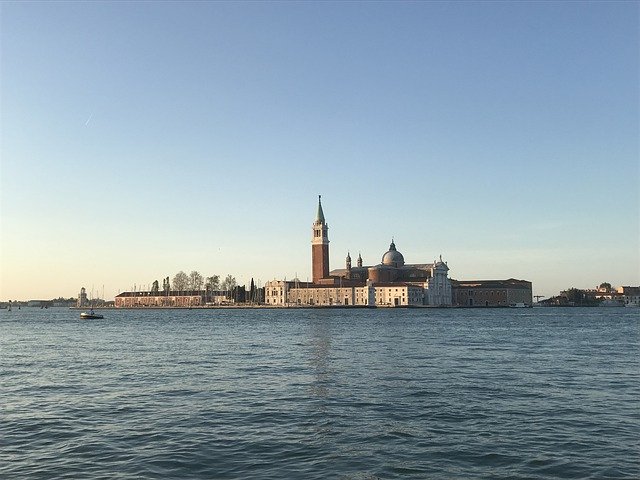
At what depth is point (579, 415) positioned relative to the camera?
17.3m

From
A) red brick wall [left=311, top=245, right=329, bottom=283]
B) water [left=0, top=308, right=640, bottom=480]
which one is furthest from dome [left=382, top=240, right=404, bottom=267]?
water [left=0, top=308, right=640, bottom=480]

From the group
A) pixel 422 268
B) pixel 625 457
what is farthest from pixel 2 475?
pixel 422 268

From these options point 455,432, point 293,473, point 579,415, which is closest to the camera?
point 293,473

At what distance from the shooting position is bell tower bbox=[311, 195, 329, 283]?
182m

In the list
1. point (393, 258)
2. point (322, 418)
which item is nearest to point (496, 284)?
point (393, 258)

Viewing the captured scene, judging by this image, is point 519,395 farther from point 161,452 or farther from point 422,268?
point 422,268

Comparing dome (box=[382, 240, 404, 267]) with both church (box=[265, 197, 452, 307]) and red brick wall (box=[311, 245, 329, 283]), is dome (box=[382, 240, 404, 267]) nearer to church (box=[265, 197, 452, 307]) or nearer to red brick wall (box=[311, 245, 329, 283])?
church (box=[265, 197, 452, 307])

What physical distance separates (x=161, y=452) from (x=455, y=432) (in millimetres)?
6416

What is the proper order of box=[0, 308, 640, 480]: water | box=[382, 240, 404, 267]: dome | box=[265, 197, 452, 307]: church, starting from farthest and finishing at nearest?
box=[382, 240, 404, 267]: dome → box=[265, 197, 452, 307]: church → box=[0, 308, 640, 480]: water

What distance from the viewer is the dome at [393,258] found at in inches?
7397

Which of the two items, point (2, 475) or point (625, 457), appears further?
point (625, 457)

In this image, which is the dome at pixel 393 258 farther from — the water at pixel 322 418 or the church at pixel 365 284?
the water at pixel 322 418

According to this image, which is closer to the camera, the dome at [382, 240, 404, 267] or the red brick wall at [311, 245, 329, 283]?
the red brick wall at [311, 245, 329, 283]

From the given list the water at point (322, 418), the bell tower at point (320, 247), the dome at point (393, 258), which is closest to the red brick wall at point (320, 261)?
the bell tower at point (320, 247)
